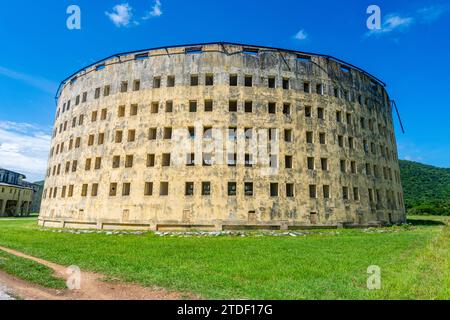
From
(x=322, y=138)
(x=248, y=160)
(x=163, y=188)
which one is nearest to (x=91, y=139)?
(x=163, y=188)

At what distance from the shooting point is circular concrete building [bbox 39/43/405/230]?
26984mm

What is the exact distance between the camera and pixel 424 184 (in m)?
92.4

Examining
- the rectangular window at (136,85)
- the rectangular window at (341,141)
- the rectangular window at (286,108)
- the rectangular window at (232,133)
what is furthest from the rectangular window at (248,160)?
the rectangular window at (136,85)

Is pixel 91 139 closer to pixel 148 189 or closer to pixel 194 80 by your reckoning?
pixel 148 189

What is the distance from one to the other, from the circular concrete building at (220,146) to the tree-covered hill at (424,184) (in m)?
49.8

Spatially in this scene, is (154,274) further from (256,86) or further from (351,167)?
(351,167)

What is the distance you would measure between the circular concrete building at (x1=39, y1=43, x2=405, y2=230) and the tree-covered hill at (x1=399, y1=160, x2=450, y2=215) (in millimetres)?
49772

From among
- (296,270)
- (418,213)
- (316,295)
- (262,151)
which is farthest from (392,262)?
(418,213)

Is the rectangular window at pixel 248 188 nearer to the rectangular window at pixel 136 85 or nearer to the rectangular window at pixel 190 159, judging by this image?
the rectangular window at pixel 190 159

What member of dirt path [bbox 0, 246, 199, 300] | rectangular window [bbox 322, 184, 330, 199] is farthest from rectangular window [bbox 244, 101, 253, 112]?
dirt path [bbox 0, 246, 199, 300]

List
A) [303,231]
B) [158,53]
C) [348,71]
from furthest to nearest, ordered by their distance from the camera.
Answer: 1. [348,71]
2. [158,53]
3. [303,231]

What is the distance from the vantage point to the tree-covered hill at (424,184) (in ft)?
255

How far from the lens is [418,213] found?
6353 centimetres
